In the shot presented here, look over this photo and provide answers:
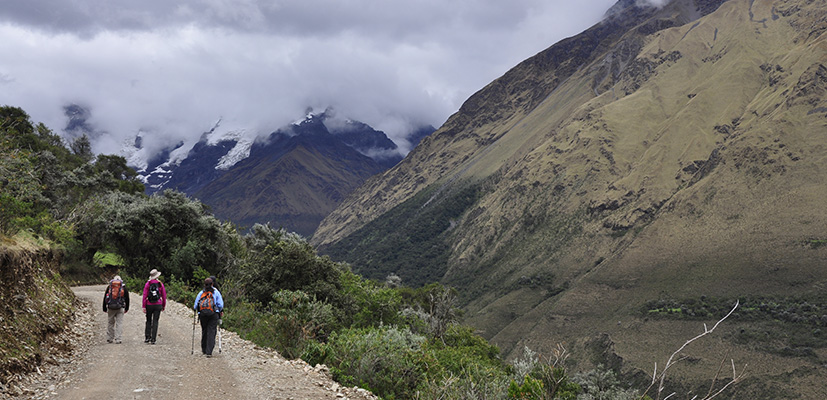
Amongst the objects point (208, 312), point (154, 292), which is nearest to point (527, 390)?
point (208, 312)

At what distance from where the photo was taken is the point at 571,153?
193750 mm

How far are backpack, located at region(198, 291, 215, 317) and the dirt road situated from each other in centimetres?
105

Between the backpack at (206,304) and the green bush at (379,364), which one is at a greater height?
the backpack at (206,304)

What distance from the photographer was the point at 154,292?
13.9 m

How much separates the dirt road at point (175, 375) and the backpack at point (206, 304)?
105 cm

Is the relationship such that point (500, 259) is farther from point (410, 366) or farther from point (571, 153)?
point (410, 366)

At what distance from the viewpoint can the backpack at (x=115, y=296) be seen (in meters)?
13.3

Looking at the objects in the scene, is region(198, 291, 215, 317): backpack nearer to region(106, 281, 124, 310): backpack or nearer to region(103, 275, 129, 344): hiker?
region(103, 275, 129, 344): hiker

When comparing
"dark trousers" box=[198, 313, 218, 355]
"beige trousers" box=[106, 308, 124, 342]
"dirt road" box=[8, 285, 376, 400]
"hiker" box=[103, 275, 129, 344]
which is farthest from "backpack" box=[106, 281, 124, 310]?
"dark trousers" box=[198, 313, 218, 355]

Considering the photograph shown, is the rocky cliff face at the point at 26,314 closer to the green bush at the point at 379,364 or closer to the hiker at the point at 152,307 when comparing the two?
the hiker at the point at 152,307

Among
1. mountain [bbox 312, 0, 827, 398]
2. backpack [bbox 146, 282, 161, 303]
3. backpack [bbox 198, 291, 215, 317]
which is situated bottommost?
mountain [bbox 312, 0, 827, 398]

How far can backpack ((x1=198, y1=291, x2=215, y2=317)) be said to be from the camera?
12.6 metres

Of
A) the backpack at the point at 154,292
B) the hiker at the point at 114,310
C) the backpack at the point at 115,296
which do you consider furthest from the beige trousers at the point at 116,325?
the backpack at the point at 154,292

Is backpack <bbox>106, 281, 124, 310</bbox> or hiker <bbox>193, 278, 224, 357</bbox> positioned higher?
backpack <bbox>106, 281, 124, 310</bbox>
